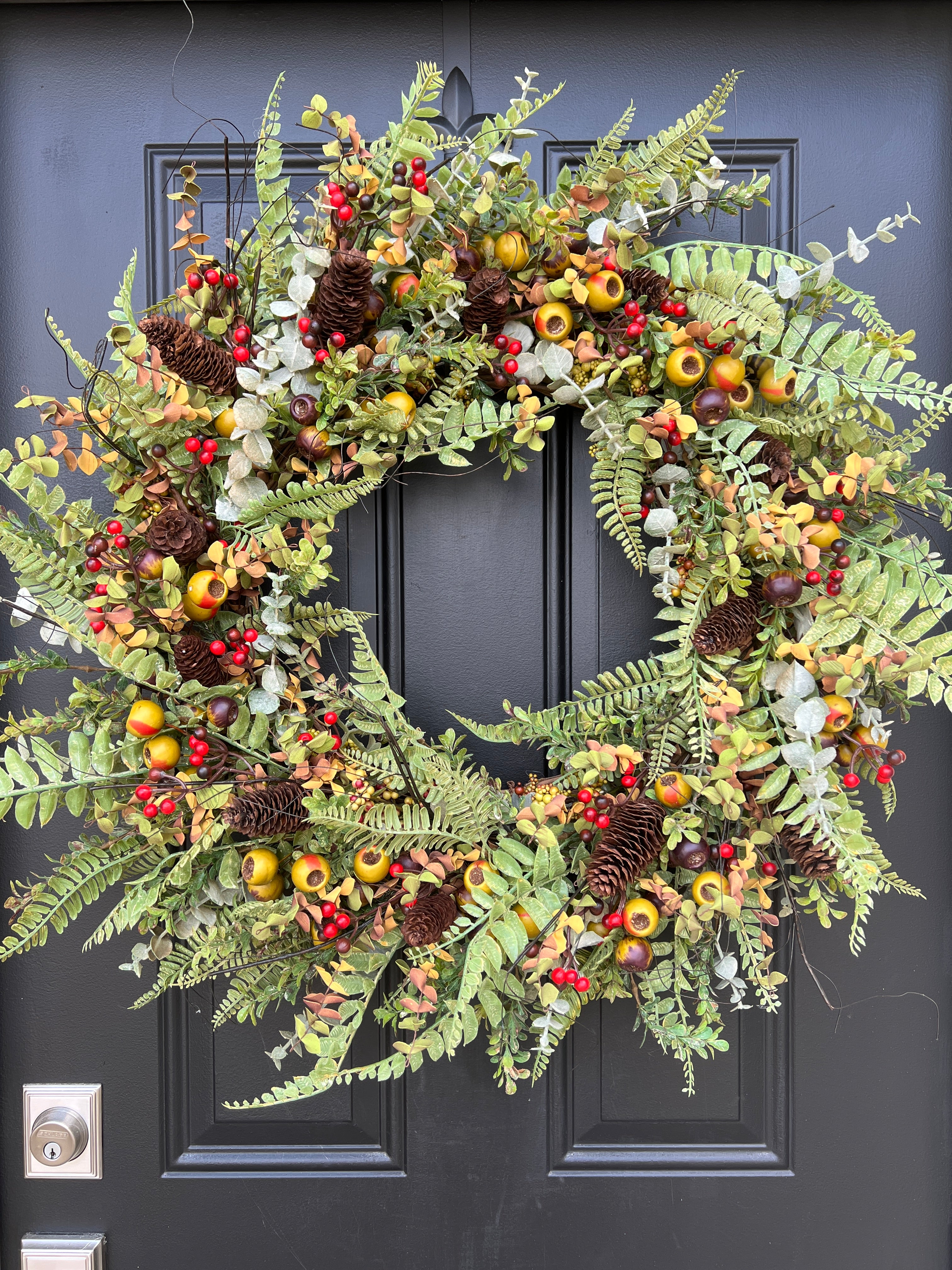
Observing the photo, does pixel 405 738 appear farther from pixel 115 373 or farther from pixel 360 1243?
pixel 360 1243

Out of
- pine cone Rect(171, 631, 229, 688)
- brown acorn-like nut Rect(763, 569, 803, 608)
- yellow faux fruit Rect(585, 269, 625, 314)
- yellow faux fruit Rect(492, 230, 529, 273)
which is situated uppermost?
yellow faux fruit Rect(492, 230, 529, 273)

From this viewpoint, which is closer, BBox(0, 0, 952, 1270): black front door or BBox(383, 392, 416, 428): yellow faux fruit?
BBox(383, 392, 416, 428): yellow faux fruit

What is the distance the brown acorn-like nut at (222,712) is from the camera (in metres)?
0.76

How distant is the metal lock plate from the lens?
0.95 meters

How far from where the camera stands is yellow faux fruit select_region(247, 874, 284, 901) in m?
0.77

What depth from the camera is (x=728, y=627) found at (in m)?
0.77

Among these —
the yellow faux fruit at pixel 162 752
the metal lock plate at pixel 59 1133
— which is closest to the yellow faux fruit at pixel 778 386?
the yellow faux fruit at pixel 162 752

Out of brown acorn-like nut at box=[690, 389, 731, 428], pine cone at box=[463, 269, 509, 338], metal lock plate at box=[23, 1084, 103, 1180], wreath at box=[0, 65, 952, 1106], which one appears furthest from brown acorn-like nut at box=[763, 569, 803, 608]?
metal lock plate at box=[23, 1084, 103, 1180]

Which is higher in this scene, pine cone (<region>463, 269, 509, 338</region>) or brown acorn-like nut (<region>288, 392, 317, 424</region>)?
pine cone (<region>463, 269, 509, 338</region>)

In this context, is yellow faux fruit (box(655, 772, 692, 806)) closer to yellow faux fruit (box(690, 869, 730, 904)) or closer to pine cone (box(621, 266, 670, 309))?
yellow faux fruit (box(690, 869, 730, 904))

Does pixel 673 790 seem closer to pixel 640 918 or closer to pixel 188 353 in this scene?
pixel 640 918

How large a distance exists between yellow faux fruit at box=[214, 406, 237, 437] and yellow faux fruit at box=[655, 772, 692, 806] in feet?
1.81

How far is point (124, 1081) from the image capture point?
966 millimetres

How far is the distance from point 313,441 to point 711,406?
399 millimetres
